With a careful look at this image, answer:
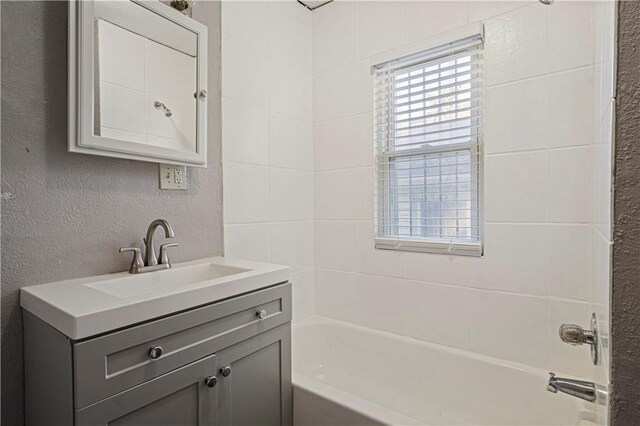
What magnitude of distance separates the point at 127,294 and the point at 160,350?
14.7 inches

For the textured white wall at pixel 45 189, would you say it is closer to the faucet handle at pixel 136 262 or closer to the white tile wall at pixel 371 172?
the faucet handle at pixel 136 262

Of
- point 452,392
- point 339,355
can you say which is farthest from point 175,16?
point 452,392

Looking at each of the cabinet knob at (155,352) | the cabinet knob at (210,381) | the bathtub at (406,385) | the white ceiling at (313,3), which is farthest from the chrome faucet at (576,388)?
the white ceiling at (313,3)

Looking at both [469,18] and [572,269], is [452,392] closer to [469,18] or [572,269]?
[572,269]

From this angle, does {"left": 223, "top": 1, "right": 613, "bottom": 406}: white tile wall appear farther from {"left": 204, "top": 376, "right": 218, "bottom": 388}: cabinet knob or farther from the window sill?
{"left": 204, "top": 376, "right": 218, "bottom": 388}: cabinet knob

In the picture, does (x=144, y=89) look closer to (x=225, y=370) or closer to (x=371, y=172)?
(x=225, y=370)

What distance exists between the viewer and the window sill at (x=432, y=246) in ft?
5.53

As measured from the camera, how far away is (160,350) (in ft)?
3.12

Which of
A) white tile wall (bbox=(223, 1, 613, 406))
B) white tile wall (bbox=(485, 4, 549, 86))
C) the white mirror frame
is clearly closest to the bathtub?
white tile wall (bbox=(223, 1, 613, 406))

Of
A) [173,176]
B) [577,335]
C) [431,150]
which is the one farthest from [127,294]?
[431,150]

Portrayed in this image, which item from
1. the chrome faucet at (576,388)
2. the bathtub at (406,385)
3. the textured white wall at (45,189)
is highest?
the textured white wall at (45,189)

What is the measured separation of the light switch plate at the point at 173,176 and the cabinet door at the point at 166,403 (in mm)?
767

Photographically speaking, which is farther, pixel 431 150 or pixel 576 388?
pixel 431 150

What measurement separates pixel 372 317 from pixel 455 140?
3.64ft
